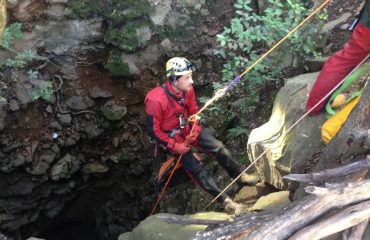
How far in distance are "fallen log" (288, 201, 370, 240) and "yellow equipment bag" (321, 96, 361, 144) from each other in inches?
48.7

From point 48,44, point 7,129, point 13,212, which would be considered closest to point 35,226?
point 13,212

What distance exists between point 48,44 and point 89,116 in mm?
1551

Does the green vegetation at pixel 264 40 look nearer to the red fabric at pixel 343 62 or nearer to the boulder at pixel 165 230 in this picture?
the red fabric at pixel 343 62

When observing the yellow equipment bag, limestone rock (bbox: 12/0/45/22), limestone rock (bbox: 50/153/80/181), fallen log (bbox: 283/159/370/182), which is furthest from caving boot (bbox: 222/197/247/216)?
limestone rock (bbox: 12/0/45/22)

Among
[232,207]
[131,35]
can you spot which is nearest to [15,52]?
[131,35]

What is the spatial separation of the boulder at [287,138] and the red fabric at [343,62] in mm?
312

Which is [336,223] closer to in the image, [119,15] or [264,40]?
[264,40]

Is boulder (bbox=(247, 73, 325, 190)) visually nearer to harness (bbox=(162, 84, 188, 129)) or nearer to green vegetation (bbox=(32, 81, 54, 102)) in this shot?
harness (bbox=(162, 84, 188, 129))

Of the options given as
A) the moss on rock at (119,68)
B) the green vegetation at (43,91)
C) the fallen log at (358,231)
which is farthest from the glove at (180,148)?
the green vegetation at (43,91)

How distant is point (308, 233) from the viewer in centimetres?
263

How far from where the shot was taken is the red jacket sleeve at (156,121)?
515 cm

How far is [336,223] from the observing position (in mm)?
2660

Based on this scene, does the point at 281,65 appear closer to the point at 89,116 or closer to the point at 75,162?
the point at 89,116

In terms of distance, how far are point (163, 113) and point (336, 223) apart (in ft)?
9.67
